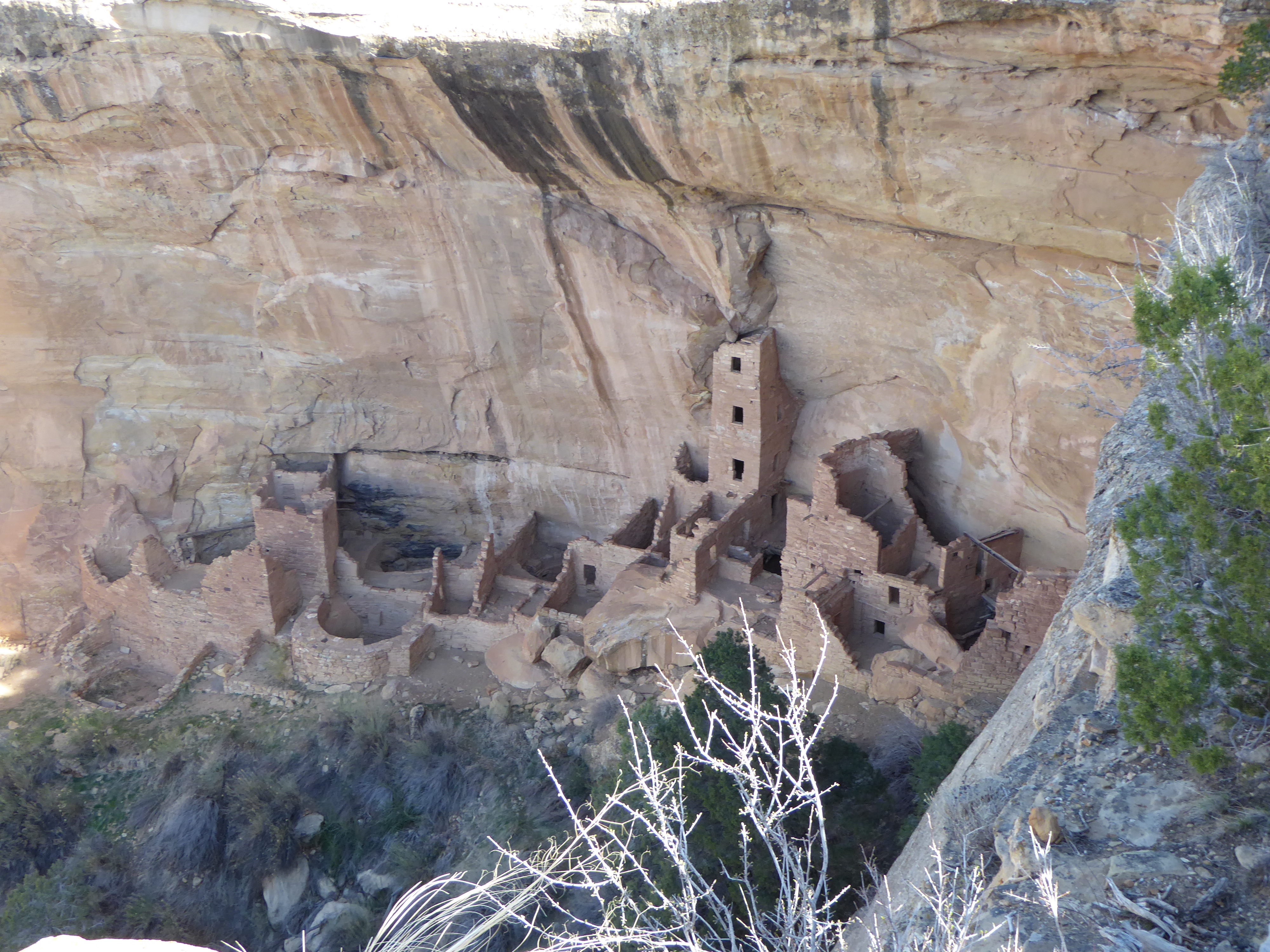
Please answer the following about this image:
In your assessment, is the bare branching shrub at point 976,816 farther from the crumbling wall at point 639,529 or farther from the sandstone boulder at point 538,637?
the crumbling wall at point 639,529

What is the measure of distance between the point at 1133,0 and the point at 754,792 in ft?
19.6

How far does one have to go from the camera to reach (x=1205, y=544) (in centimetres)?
507

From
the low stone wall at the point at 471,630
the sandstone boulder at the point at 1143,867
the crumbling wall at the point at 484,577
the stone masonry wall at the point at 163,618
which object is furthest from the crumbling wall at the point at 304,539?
the sandstone boulder at the point at 1143,867

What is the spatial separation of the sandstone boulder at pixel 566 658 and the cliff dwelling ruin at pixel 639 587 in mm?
27

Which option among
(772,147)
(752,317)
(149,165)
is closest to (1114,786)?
(772,147)

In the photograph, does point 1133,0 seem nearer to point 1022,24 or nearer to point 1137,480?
point 1022,24

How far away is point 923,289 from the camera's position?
1192 centimetres

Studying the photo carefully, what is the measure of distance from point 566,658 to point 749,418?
3588 mm

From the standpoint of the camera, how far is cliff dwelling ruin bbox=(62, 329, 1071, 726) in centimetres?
1212

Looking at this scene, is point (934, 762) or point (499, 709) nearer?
point (934, 762)

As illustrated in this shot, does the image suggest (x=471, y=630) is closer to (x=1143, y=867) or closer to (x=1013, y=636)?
(x=1013, y=636)

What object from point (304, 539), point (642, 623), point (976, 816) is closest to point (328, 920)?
point (642, 623)

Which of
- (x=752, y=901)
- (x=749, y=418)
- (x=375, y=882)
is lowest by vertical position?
(x=375, y=882)

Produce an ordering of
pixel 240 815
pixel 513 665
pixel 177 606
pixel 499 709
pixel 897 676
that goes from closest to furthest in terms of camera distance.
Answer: pixel 897 676 < pixel 240 815 < pixel 499 709 < pixel 513 665 < pixel 177 606
